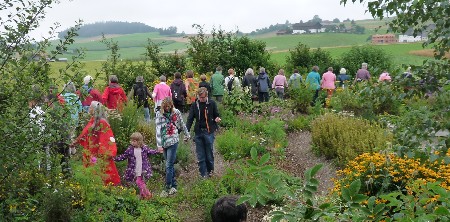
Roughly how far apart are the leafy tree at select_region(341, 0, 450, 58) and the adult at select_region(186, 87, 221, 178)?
17.4ft

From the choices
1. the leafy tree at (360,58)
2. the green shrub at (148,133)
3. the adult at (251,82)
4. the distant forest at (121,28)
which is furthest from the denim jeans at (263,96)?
the distant forest at (121,28)

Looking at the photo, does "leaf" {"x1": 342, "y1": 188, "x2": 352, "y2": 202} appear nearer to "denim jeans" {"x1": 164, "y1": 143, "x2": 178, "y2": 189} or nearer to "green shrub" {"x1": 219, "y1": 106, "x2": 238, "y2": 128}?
"denim jeans" {"x1": 164, "y1": 143, "x2": 178, "y2": 189}

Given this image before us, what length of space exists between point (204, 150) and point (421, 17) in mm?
6107

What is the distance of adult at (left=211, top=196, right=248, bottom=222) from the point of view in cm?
429

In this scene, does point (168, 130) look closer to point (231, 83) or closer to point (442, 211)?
point (442, 211)

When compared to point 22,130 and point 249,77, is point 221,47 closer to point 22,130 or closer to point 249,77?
point 249,77

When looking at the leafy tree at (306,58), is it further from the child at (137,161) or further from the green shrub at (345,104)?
the child at (137,161)

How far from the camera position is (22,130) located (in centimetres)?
408

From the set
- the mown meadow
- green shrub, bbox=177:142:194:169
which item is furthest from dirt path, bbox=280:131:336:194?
green shrub, bbox=177:142:194:169

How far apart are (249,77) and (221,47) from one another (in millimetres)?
5188

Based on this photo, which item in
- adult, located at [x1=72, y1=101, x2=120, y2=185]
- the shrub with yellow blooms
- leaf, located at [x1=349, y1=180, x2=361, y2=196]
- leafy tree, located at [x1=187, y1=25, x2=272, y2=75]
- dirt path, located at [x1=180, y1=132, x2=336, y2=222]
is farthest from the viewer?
leafy tree, located at [x1=187, y1=25, x2=272, y2=75]

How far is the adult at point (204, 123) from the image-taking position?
9609 millimetres

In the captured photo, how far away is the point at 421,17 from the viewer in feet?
14.0

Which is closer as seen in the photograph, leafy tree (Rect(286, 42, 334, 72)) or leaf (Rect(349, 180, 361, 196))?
leaf (Rect(349, 180, 361, 196))
